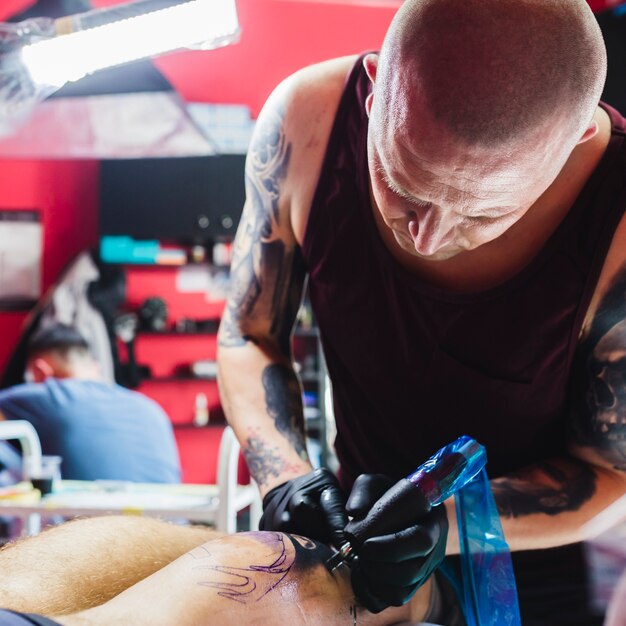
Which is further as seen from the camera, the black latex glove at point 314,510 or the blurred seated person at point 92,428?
the blurred seated person at point 92,428

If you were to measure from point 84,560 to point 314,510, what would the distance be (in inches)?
10.9

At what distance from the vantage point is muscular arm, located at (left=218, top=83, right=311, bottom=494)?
1205 mm

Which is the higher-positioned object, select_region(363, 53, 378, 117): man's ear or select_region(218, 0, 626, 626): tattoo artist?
select_region(363, 53, 378, 117): man's ear

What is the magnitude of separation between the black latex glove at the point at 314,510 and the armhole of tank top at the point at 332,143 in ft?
1.28

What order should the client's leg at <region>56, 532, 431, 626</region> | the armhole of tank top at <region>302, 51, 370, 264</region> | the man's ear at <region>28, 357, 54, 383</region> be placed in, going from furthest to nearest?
1. the man's ear at <region>28, 357, 54, 383</region>
2. the armhole of tank top at <region>302, 51, 370, 264</region>
3. the client's leg at <region>56, 532, 431, 626</region>

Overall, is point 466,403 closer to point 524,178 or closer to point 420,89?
point 524,178

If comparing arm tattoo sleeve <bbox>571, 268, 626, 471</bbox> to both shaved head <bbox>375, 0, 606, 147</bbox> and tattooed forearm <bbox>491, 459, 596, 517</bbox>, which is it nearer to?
tattooed forearm <bbox>491, 459, 596, 517</bbox>

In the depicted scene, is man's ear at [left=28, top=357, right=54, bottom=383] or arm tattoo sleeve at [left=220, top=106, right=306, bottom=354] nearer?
arm tattoo sleeve at [left=220, top=106, right=306, bottom=354]

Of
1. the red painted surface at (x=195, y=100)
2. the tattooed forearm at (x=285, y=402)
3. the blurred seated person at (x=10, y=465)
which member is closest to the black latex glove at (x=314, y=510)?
the tattooed forearm at (x=285, y=402)

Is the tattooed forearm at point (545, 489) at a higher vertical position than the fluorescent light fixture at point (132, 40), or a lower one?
lower

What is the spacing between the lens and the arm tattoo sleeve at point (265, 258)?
4.05 ft

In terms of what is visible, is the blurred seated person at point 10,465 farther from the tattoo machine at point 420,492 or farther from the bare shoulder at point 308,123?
the tattoo machine at point 420,492

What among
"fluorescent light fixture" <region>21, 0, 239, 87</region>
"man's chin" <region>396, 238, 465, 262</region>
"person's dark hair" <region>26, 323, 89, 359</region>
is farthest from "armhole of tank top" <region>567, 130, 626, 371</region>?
"person's dark hair" <region>26, 323, 89, 359</region>

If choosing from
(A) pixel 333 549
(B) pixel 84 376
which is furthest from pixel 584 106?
(B) pixel 84 376
